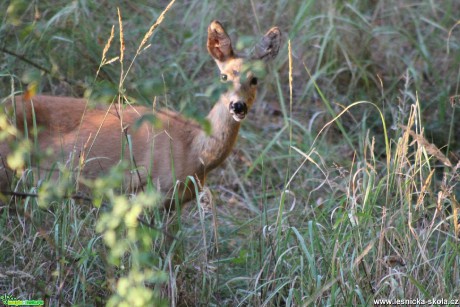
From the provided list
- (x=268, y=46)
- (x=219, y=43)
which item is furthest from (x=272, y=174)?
(x=219, y=43)

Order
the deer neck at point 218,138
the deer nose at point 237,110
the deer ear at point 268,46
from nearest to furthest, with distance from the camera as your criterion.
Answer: the deer nose at point 237,110 → the deer neck at point 218,138 → the deer ear at point 268,46

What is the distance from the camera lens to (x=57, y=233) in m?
3.99

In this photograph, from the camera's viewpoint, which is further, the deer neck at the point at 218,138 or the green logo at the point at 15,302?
the deer neck at the point at 218,138

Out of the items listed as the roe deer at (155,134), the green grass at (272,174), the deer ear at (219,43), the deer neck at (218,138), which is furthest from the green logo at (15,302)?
the deer ear at (219,43)

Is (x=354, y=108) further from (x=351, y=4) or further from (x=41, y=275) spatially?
(x=41, y=275)

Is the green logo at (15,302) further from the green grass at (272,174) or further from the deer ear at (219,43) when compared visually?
the deer ear at (219,43)

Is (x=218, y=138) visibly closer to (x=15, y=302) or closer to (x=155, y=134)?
(x=155, y=134)

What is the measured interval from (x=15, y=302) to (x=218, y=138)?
1843 mm

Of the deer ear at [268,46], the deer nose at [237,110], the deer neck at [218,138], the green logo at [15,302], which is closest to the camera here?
the green logo at [15,302]

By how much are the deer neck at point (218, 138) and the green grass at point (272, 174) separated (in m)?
0.34

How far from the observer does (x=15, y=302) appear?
3.77m

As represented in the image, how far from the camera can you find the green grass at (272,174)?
3.78 metres

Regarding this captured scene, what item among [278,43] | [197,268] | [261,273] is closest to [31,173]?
[197,268]

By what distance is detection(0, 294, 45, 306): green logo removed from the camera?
12.1ft
